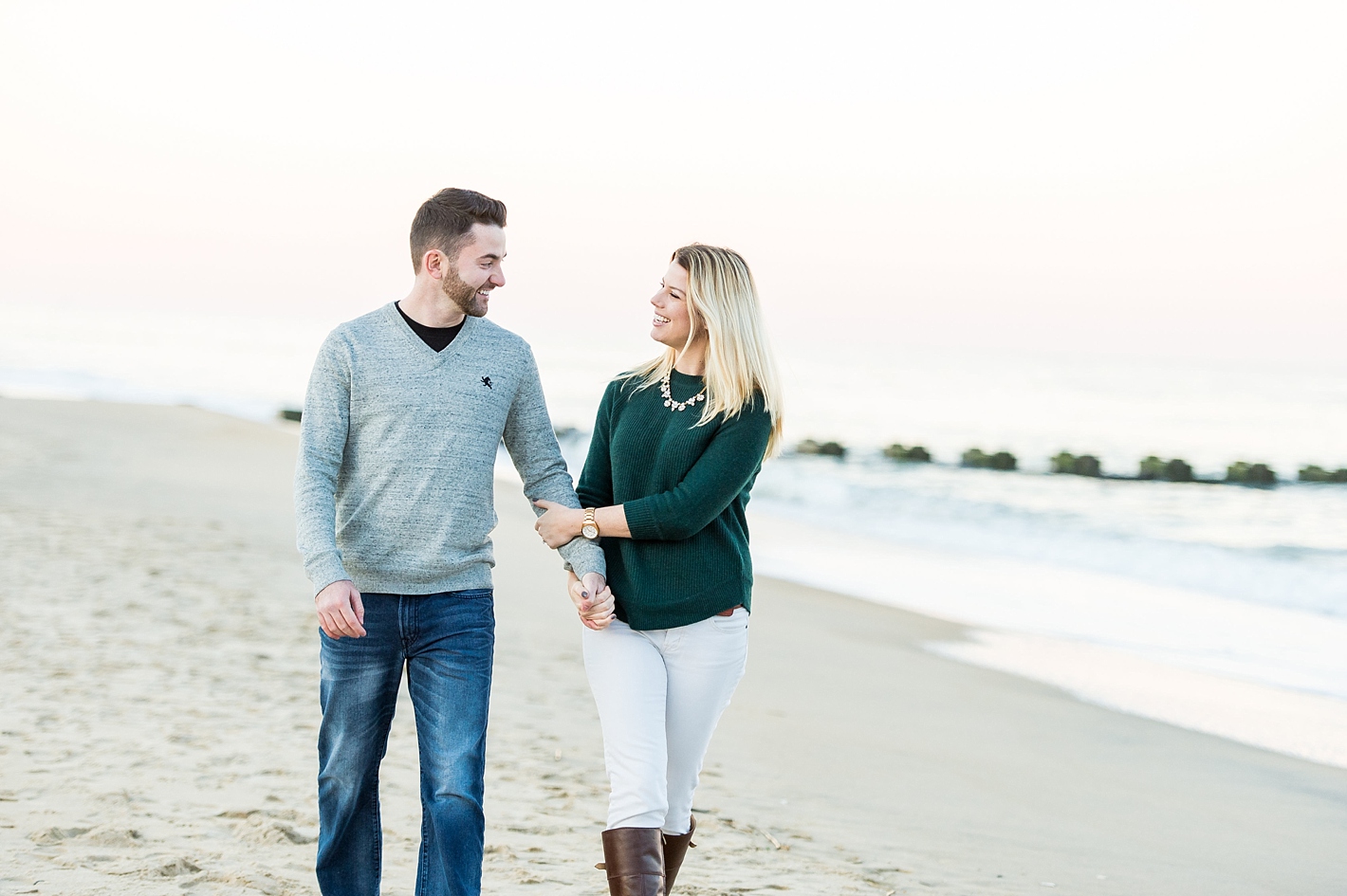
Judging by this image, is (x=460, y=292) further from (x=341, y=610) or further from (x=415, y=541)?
(x=341, y=610)

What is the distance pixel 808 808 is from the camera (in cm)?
485

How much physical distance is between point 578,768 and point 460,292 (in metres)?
2.80

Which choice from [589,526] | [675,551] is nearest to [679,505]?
[675,551]

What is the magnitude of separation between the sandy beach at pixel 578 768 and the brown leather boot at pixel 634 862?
0.89 metres

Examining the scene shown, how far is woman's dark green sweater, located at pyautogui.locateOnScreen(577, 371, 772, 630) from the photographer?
9.87ft

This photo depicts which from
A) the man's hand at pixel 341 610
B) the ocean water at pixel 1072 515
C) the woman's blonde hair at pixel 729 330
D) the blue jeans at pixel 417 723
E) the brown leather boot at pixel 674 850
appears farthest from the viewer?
the ocean water at pixel 1072 515

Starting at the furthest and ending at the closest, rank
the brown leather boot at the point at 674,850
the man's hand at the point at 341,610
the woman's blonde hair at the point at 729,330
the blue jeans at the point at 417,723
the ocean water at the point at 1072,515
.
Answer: the ocean water at the point at 1072,515 → the brown leather boot at the point at 674,850 → the woman's blonde hair at the point at 729,330 → the blue jeans at the point at 417,723 → the man's hand at the point at 341,610

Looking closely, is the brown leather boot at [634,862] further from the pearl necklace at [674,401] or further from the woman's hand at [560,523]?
the pearl necklace at [674,401]

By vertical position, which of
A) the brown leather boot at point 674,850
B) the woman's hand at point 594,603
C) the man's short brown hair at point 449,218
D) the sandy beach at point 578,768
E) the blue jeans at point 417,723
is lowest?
the sandy beach at point 578,768

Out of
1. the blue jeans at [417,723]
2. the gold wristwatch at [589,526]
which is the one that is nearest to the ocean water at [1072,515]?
the gold wristwatch at [589,526]

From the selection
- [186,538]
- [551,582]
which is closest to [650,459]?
[551,582]

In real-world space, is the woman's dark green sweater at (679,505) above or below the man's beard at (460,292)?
below

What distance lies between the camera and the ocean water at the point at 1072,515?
8109 millimetres

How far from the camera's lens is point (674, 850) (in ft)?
10.6
